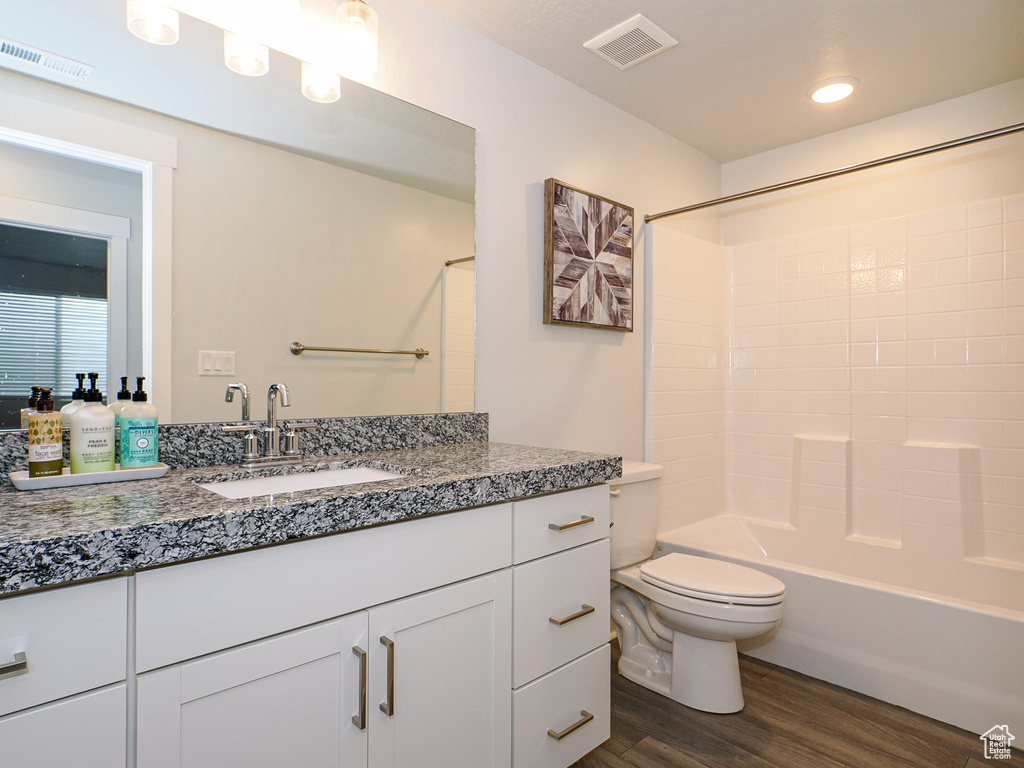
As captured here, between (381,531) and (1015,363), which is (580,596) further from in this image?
(1015,363)

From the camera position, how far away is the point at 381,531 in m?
1.12

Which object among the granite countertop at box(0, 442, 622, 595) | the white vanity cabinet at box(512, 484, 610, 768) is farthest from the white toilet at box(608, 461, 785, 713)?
the granite countertop at box(0, 442, 622, 595)

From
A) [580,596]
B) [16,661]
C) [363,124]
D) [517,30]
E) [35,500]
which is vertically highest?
[517,30]

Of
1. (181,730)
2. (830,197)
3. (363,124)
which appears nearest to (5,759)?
(181,730)

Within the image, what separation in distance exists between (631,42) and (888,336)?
1685 millimetres

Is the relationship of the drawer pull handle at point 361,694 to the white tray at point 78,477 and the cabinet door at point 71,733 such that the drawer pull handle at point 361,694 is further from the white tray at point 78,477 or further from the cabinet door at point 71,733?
the white tray at point 78,477

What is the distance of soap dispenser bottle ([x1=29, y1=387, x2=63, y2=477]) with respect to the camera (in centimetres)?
112

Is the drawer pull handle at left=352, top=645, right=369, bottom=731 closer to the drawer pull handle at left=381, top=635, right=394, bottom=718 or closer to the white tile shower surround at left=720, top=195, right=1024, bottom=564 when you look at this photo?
the drawer pull handle at left=381, top=635, right=394, bottom=718

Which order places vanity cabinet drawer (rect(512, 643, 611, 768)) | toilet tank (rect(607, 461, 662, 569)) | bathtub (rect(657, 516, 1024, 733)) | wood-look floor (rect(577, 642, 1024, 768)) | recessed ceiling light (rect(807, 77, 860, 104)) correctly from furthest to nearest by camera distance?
recessed ceiling light (rect(807, 77, 860, 104))
toilet tank (rect(607, 461, 662, 569))
bathtub (rect(657, 516, 1024, 733))
wood-look floor (rect(577, 642, 1024, 768))
vanity cabinet drawer (rect(512, 643, 611, 768))

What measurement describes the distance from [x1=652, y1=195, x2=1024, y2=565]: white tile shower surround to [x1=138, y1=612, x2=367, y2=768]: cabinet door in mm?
1935

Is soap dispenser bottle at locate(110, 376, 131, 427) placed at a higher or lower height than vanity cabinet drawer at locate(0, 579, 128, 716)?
higher

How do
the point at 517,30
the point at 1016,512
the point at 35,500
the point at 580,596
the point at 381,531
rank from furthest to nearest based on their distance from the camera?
the point at 1016,512
the point at 517,30
the point at 580,596
the point at 381,531
the point at 35,500

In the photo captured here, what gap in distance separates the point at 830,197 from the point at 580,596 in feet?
7.77

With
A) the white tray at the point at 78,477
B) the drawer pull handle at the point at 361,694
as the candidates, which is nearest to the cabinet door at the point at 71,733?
the drawer pull handle at the point at 361,694
